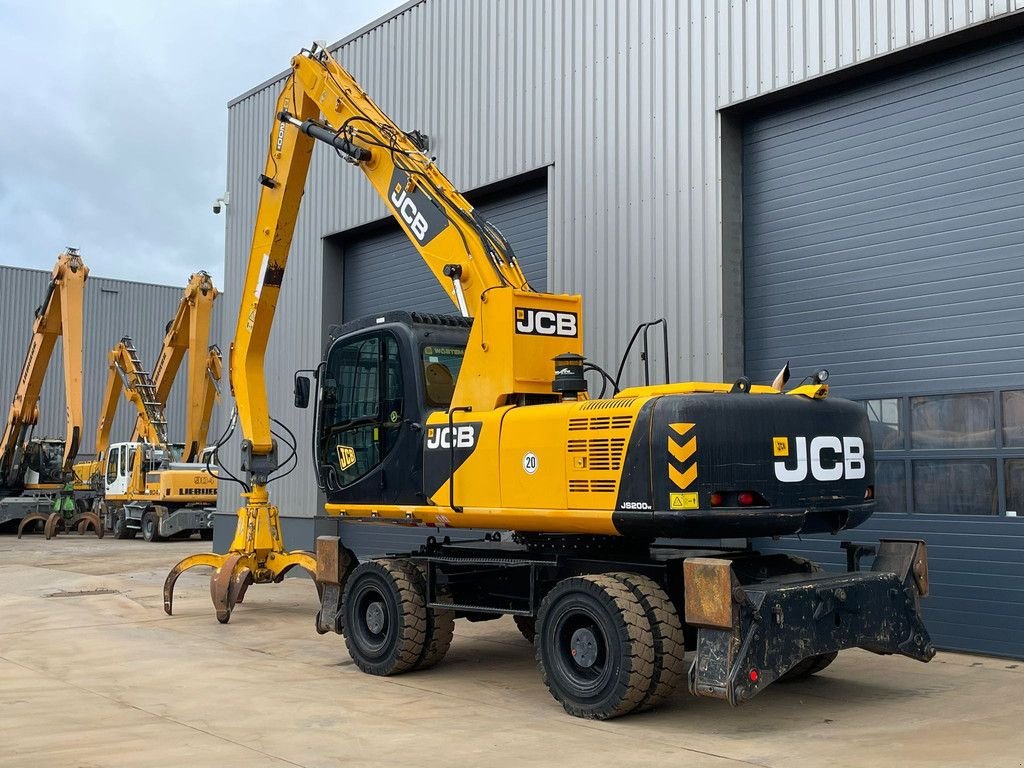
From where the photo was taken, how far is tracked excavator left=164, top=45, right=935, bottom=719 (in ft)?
23.1

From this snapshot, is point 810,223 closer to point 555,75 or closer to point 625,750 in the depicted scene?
point 555,75

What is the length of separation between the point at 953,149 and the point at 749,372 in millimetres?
3184

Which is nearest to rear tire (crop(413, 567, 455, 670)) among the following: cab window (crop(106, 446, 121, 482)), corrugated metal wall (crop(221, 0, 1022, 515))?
corrugated metal wall (crop(221, 0, 1022, 515))

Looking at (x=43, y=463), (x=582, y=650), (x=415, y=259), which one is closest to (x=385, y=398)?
(x=582, y=650)

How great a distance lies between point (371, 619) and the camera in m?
9.33

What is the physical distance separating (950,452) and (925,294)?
1.59 meters

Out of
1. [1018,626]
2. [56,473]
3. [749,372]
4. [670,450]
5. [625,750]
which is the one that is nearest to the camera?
[625,750]

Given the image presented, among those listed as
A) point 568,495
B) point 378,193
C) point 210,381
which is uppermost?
point 378,193

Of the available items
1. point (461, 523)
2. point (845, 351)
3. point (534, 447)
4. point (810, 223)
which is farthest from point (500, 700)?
point (810, 223)

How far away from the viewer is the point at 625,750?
646 centimetres

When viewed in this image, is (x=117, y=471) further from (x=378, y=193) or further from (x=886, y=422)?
(x=886, y=422)

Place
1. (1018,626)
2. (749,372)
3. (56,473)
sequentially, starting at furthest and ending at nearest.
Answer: (56,473), (749,372), (1018,626)

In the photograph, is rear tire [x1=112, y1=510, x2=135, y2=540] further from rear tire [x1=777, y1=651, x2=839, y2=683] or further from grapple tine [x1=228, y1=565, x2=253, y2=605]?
rear tire [x1=777, y1=651, x2=839, y2=683]

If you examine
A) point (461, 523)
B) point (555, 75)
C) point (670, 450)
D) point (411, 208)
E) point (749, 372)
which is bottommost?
point (461, 523)
